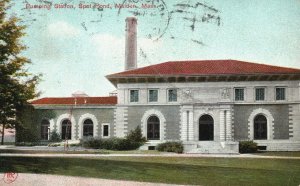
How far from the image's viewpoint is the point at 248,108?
23984 mm

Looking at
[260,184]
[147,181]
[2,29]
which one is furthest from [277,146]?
[2,29]

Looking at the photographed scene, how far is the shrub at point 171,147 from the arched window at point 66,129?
16.5 feet

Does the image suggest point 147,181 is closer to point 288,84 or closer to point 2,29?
point 2,29

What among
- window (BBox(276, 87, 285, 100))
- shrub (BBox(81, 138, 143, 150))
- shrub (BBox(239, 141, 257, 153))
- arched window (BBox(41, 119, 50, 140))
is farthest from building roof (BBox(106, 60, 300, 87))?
arched window (BBox(41, 119, 50, 140))

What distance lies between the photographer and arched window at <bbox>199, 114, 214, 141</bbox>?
2461cm

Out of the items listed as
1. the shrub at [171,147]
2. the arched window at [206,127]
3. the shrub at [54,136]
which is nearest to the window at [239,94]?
the arched window at [206,127]

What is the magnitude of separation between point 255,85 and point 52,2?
1351 cm

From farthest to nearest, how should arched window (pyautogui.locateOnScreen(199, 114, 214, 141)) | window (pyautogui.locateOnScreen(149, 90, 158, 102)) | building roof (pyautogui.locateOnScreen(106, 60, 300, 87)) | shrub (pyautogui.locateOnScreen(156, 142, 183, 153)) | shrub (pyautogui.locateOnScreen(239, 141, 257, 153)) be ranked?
1. arched window (pyautogui.locateOnScreen(199, 114, 214, 141))
2. window (pyautogui.locateOnScreen(149, 90, 158, 102))
3. shrub (pyautogui.locateOnScreen(239, 141, 257, 153))
4. shrub (pyautogui.locateOnScreen(156, 142, 183, 153))
5. building roof (pyautogui.locateOnScreen(106, 60, 300, 87))

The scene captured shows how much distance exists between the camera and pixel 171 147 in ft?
73.5

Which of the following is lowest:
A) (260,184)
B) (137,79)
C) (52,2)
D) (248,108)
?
(260,184)

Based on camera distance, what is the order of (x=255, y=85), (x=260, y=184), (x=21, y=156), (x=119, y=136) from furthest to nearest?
1. (x=255, y=85)
2. (x=119, y=136)
3. (x=21, y=156)
4. (x=260, y=184)

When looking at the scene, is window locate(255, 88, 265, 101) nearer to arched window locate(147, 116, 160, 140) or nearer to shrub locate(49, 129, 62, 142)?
arched window locate(147, 116, 160, 140)

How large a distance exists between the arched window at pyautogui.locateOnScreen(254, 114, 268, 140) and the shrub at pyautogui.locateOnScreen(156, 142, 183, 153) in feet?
15.8

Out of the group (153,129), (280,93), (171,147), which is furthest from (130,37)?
(280,93)
